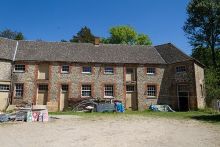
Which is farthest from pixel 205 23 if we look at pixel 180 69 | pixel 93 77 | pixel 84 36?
pixel 84 36

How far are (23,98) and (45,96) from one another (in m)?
2.59

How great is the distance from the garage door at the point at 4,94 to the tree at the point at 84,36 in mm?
32469

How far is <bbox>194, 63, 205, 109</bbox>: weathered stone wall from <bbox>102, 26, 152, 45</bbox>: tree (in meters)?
27.9

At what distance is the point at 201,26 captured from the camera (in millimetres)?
42031

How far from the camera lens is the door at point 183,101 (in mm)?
32094

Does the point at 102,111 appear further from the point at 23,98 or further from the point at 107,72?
the point at 23,98

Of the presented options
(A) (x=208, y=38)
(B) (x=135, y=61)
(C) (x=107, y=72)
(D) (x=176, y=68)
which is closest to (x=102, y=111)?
(C) (x=107, y=72)

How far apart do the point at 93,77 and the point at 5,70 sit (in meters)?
10.8

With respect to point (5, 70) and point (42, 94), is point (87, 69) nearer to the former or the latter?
point (42, 94)

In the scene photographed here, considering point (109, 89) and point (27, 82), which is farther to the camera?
point (109, 89)

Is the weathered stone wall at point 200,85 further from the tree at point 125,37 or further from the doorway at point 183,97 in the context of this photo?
the tree at point 125,37

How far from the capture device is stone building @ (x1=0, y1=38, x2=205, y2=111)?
3098 cm

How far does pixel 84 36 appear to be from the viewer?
6222 cm

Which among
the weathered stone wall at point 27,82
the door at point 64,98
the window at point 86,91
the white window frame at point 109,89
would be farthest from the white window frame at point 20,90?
the white window frame at point 109,89
